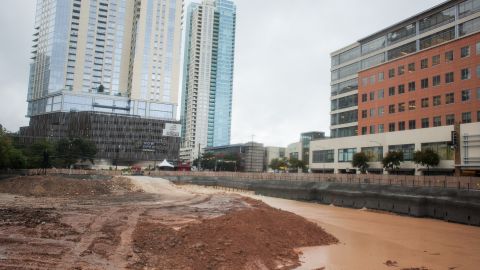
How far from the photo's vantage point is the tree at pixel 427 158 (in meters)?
69.1

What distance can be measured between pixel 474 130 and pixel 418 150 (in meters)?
10.5

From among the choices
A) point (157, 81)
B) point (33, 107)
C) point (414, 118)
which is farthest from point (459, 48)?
point (33, 107)

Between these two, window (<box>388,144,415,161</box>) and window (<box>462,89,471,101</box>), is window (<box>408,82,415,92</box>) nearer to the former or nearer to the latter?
window (<box>462,89,471,101</box>)

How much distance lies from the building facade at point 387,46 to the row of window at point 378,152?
7.20 m

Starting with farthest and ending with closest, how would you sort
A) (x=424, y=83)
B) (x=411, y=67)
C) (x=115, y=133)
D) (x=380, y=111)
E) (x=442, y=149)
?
(x=115, y=133) < (x=380, y=111) < (x=411, y=67) < (x=424, y=83) < (x=442, y=149)

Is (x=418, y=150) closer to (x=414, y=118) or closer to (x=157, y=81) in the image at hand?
(x=414, y=118)

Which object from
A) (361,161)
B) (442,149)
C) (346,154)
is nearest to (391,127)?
(361,161)

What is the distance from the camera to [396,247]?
26.3m

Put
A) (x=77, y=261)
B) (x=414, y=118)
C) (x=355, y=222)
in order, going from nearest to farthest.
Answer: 1. (x=77, y=261)
2. (x=355, y=222)
3. (x=414, y=118)

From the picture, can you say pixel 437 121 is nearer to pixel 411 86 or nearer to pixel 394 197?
pixel 411 86

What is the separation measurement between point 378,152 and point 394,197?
3950 cm

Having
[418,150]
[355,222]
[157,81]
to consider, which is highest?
[157,81]

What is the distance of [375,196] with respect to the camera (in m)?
52.0

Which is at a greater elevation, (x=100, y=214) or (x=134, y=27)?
(x=134, y=27)
